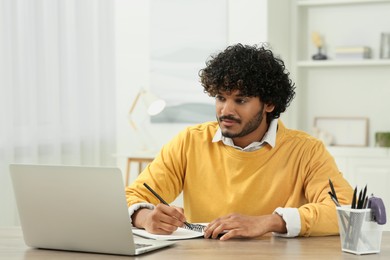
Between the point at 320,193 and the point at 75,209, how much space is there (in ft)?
2.74

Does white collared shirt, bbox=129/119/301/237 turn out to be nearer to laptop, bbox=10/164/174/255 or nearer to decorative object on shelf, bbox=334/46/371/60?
laptop, bbox=10/164/174/255

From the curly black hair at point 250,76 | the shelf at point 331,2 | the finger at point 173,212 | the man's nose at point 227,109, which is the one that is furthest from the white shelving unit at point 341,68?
the finger at point 173,212

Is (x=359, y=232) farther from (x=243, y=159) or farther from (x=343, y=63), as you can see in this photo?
(x=343, y=63)

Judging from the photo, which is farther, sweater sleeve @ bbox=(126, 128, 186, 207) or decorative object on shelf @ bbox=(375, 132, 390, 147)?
decorative object on shelf @ bbox=(375, 132, 390, 147)

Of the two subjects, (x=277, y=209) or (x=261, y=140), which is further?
(x=261, y=140)

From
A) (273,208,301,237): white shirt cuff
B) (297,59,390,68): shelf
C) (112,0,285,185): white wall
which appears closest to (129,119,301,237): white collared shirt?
(273,208,301,237): white shirt cuff

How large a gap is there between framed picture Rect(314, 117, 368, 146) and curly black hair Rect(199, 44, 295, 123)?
8.35 ft

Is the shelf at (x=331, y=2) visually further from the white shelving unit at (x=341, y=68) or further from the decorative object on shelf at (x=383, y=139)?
the decorative object on shelf at (x=383, y=139)

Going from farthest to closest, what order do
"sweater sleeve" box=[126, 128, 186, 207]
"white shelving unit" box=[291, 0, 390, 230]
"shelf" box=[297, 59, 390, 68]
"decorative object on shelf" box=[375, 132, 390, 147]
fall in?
"white shelving unit" box=[291, 0, 390, 230]
"shelf" box=[297, 59, 390, 68]
"decorative object on shelf" box=[375, 132, 390, 147]
"sweater sleeve" box=[126, 128, 186, 207]

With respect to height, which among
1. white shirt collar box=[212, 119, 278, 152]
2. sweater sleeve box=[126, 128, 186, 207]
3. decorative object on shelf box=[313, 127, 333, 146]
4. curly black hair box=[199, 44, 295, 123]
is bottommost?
decorative object on shelf box=[313, 127, 333, 146]

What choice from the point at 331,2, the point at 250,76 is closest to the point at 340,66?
the point at 331,2

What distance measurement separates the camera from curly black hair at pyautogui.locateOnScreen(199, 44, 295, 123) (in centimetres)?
242

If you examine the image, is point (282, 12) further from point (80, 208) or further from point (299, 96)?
point (80, 208)

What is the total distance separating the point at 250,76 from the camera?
8.08ft
